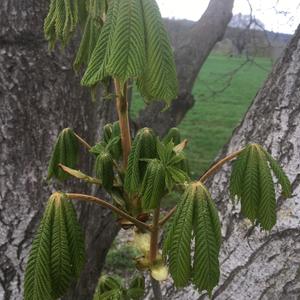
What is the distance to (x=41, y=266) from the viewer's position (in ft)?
2.58

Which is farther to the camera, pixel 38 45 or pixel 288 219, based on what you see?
pixel 38 45

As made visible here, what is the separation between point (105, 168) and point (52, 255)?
16 centimetres

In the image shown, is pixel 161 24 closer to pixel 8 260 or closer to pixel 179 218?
pixel 179 218

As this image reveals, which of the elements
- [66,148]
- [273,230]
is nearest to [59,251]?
[66,148]

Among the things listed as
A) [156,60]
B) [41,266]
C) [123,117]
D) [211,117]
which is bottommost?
[211,117]

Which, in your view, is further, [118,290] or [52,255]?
[118,290]

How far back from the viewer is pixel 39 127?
1.60m

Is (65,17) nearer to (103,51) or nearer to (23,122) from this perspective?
(103,51)

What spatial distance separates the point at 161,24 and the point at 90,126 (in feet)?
3.66

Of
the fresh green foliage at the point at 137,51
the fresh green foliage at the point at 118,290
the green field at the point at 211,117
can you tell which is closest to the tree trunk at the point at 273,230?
the fresh green foliage at the point at 118,290

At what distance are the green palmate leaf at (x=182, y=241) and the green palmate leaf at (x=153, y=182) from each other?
0.04 meters

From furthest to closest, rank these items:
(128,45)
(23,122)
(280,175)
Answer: (23,122)
(280,175)
(128,45)

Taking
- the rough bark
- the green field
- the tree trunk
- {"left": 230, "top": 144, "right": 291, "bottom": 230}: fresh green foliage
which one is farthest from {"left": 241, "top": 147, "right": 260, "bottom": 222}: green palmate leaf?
the green field

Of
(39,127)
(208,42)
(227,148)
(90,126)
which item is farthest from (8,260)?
(208,42)
